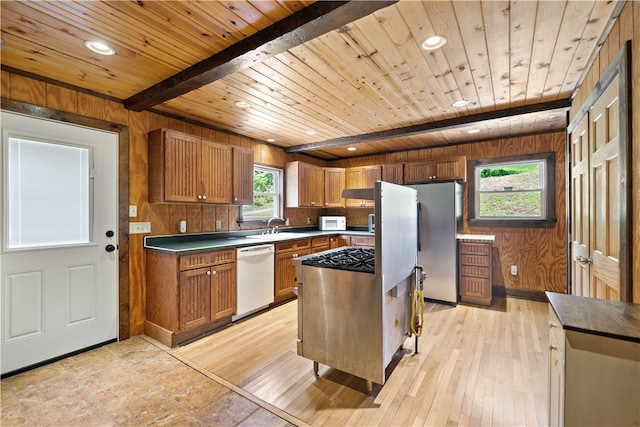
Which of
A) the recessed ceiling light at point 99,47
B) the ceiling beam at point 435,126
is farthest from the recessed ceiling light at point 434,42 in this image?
the recessed ceiling light at point 99,47

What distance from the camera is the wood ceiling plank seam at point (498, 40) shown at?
5.03 feet

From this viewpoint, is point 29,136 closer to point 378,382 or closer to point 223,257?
point 223,257

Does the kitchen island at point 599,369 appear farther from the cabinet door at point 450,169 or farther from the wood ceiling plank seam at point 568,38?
the cabinet door at point 450,169

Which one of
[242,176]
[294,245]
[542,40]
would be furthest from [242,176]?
[542,40]

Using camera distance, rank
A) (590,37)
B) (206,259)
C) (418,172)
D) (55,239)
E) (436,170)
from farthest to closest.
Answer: (418,172), (436,170), (206,259), (55,239), (590,37)

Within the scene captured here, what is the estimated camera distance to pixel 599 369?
931mm

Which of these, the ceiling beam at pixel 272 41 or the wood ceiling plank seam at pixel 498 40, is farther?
the wood ceiling plank seam at pixel 498 40

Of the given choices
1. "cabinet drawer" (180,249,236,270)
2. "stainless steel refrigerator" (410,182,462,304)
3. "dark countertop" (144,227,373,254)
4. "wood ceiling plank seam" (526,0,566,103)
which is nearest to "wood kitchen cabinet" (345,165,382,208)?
"stainless steel refrigerator" (410,182,462,304)

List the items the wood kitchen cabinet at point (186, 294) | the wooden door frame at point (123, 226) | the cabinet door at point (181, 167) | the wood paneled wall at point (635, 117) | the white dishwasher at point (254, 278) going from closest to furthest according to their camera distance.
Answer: the wood paneled wall at point (635, 117)
the wood kitchen cabinet at point (186, 294)
the wooden door frame at point (123, 226)
the cabinet door at point (181, 167)
the white dishwasher at point (254, 278)

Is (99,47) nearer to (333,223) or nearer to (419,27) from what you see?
(419,27)

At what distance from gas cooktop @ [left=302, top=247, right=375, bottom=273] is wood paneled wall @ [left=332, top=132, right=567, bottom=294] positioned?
2654 millimetres

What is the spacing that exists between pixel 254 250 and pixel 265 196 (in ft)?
4.53

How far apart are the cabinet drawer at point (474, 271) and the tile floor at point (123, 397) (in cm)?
317

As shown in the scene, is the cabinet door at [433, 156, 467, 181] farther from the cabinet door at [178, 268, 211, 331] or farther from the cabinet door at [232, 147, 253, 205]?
the cabinet door at [178, 268, 211, 331]
